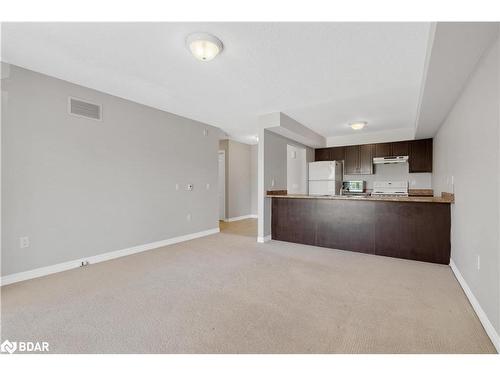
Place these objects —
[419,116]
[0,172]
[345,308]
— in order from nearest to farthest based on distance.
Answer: [345,308], [0,172], [419,116]

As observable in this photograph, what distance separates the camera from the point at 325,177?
5.93 m

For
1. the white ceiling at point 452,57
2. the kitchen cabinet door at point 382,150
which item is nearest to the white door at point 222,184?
the kitchen cabinet door at point 382,150

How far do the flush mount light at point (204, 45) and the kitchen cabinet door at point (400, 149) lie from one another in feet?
16.3

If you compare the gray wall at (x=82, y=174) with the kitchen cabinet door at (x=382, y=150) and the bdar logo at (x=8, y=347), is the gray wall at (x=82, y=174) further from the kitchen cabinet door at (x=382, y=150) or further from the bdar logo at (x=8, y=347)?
the kitchen cabinet door at (x=382, y=150)

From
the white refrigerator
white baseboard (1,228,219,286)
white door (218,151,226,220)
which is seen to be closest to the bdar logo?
white baseboard (1,228,219,286)

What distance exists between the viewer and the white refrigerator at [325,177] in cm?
587

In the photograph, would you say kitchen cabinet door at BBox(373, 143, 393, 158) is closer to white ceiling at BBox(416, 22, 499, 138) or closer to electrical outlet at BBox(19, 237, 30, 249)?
white ceiling at BBox(416, 22, 499, 138)

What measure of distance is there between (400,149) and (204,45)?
518 cm

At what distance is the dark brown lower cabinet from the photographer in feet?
10.8

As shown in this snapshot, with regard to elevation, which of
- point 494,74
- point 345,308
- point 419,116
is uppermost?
point 419,116

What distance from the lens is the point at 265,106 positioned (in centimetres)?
396

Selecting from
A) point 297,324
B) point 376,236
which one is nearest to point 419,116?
point 376,236
